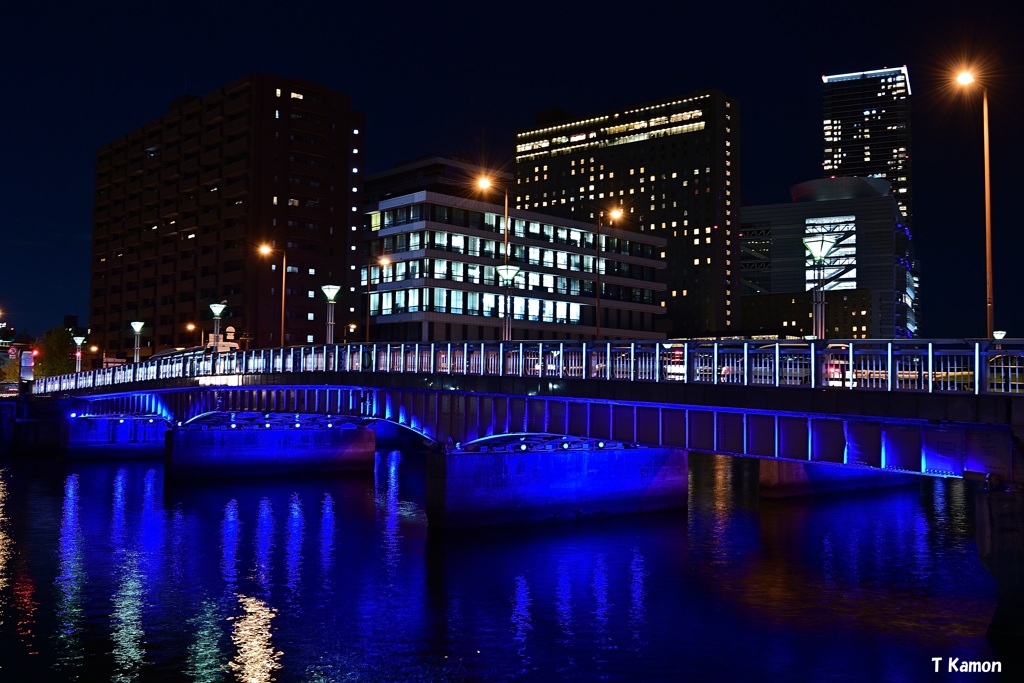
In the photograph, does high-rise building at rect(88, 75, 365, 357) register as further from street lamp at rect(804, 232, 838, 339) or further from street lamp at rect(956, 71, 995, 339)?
street lamp at rect(956, 71, 995, 339)

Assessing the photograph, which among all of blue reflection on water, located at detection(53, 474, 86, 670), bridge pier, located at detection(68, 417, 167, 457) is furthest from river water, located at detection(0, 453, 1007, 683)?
bridge pier, located at detection(68, 417, 167, 457)

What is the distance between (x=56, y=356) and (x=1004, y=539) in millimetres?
150744

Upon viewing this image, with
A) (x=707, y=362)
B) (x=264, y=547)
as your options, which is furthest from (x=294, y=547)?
(x=707, y=362)

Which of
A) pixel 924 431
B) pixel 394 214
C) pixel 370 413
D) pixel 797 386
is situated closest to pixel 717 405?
Answer: pixel 797 386

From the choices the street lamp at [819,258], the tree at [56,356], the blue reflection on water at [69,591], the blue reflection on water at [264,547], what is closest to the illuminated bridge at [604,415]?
the street lamp at [819,258]

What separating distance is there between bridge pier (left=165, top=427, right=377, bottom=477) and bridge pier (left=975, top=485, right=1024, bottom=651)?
52.5 m

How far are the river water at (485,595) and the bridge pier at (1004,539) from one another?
2098 millimetres

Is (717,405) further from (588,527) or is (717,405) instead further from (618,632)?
(588,527)

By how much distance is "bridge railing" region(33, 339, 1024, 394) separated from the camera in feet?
75.7

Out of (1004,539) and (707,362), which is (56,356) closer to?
(707,362)

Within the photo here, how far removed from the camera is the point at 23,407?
81.6 m

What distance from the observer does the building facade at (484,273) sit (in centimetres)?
11312

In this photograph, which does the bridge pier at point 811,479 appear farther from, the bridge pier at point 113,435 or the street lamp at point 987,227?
the bridge pier at point 113,435

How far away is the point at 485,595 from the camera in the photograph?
31.4m
